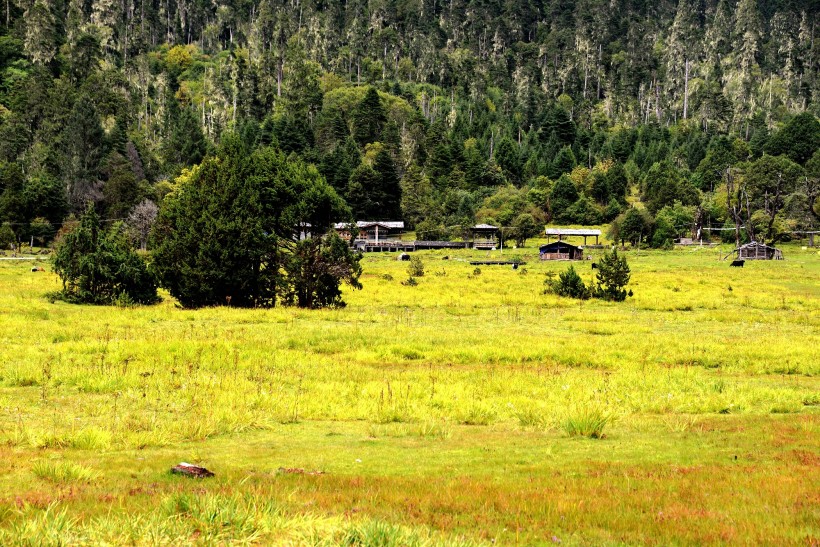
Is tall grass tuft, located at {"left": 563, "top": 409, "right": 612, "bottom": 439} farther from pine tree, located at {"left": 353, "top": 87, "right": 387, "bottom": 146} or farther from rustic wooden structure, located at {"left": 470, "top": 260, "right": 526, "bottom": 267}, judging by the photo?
pine tree, located at {"left": 353, "top": 87, "right": 387, "bottom": 146}

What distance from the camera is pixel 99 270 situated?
3797 centimetres

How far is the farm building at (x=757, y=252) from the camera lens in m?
91.8

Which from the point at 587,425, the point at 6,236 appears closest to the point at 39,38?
the point at 6,236

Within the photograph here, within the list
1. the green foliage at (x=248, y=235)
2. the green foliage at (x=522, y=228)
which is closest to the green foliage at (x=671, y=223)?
the green foliage at (x=522, y=228)

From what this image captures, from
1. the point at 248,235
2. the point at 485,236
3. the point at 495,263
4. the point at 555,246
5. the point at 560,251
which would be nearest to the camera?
the point at 248,235

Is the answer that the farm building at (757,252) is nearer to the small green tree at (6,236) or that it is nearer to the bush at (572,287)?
the bush at (572,287)

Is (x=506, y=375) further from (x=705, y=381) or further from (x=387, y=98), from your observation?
(x=387, y=98)

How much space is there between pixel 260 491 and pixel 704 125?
203370mm

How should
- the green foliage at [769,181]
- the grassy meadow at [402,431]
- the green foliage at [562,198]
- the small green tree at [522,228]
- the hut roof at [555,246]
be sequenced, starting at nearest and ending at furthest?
1. the grassy meadow at [402,431]
2. the hut roof at [555,246]
3. the small green tree at [522,228]
4. the green foliage at [769,181]
5. the green foliage at [562,198]

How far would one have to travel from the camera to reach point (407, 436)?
1305 cm

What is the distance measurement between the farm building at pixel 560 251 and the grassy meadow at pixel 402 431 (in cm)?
6253

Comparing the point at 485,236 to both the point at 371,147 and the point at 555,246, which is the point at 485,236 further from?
the point at 371,147

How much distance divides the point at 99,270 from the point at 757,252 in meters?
85.7

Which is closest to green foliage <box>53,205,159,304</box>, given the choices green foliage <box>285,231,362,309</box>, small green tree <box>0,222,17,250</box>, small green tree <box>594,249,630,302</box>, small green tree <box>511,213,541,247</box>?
green foliage <box>285,231,362,309</box>
